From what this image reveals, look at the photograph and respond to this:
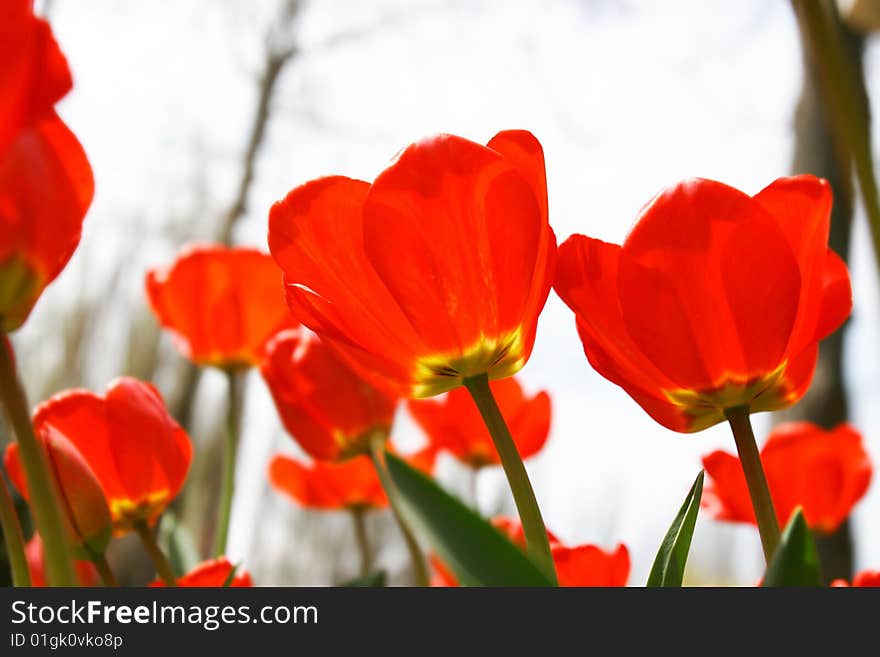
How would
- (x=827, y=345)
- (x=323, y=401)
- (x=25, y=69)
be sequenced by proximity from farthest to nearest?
(x=827, y=345), (x=323, y=401), (x=25, y=69)

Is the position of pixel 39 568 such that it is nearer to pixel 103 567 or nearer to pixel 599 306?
pixel 103 567

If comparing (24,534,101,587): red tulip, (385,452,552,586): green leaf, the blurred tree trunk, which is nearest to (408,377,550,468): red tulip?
(24,534,101,587): red tulip

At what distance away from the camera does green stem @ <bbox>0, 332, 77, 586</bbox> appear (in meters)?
0.17

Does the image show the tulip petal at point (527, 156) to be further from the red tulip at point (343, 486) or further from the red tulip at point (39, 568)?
the red tulip at point (343, 486)

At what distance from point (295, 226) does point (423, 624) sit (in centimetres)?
11

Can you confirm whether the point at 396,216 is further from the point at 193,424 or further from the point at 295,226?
the point at 193,424

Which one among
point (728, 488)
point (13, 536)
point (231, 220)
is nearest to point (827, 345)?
point (728, 488)

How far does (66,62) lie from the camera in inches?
7.3

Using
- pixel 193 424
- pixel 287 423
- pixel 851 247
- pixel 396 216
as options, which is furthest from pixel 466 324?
pixel 193 424

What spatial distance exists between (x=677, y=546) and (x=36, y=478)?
14 cm

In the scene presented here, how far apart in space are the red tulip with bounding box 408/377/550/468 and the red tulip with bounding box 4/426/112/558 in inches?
8.7

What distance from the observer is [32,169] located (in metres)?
0.18

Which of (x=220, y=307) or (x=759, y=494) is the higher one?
(x=220, y=307)

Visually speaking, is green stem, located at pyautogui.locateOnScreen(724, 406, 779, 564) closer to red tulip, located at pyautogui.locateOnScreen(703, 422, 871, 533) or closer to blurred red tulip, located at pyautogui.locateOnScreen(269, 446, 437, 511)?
red tulip, located at pyautogui.locateOnScreen(703, 422, 871, 533)
